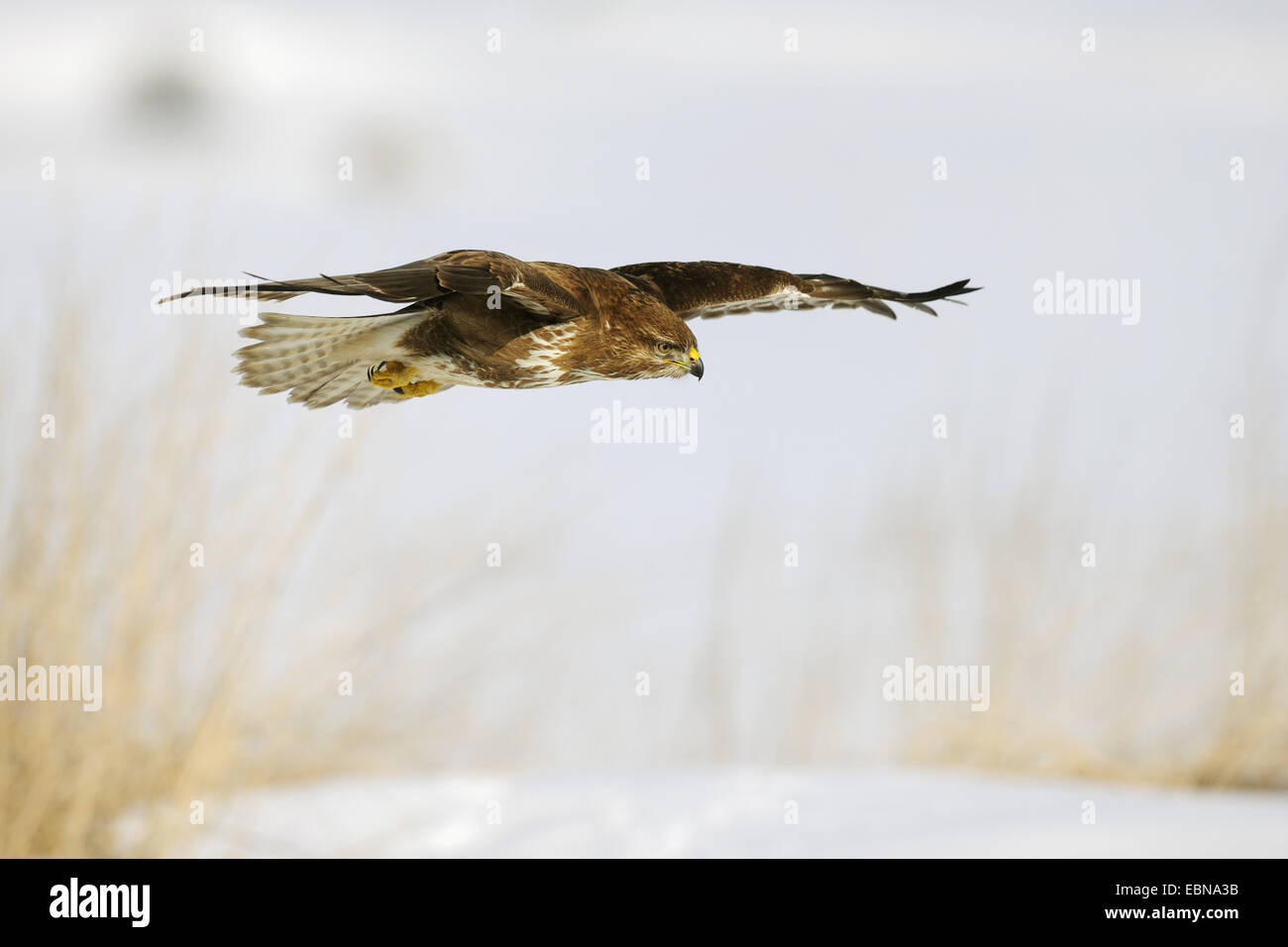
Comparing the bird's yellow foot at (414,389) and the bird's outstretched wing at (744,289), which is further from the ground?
the bird's outstretched wing at (744,289)

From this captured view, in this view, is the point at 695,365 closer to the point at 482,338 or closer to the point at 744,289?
the point at 744,289

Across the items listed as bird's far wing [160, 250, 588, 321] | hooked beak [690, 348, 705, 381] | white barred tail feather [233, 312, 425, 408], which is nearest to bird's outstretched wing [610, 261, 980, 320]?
hooked beak [690, 348, 705, 381]

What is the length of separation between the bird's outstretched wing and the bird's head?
0.15 metres

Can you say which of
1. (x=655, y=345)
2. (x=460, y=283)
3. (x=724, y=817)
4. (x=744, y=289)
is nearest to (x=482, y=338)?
(x=460, y=283)

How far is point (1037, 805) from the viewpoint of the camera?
180 inches

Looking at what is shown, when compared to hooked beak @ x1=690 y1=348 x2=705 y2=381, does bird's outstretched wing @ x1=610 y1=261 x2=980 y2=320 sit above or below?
above

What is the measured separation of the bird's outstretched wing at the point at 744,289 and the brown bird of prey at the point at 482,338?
0.03m

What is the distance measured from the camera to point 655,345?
173 centimetres

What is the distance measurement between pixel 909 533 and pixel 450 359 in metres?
3.36

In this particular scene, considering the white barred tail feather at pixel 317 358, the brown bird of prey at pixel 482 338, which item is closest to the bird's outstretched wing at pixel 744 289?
the brown bird of prey at pixel 482 338

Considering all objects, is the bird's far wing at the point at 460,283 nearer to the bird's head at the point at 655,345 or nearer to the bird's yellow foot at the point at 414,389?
the bird's head at the point at 655,345

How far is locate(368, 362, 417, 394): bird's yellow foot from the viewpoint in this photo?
1654 millimetres

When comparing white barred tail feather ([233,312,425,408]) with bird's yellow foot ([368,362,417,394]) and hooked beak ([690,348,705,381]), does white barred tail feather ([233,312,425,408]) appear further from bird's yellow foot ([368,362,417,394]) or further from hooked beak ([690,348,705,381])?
hooked beak ([690,348,705,381])

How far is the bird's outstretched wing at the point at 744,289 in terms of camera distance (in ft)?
6.40
